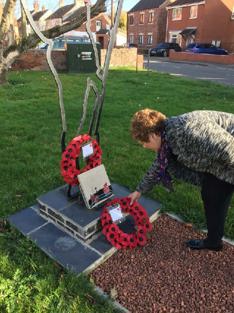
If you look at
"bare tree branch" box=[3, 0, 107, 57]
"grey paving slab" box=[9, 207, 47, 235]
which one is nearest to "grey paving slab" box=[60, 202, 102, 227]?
"grey paving slab" box=[9, 207, 47, 235]

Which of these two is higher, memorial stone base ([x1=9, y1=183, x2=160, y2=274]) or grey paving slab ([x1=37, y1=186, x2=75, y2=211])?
grey paving slab ([x1=37, y1=186, x2=75, y2=211])

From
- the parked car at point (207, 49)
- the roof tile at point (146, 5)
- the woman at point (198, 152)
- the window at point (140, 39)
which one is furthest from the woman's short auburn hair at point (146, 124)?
the window at point (140, 39)

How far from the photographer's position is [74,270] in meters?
2.82

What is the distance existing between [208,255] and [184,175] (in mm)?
821

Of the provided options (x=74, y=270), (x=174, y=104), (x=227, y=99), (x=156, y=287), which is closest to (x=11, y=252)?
(x=74, y=270)

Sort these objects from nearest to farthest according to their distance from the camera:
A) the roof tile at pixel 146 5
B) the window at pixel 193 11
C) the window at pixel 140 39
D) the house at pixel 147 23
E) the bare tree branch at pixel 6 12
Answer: the bare tree branch at pixel 6 12, the window at pixel 193 11, the house at pixel 147 23, the roof tile at pixel 146 5, the window at pixel 140 39

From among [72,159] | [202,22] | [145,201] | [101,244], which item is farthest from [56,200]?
[202,22]

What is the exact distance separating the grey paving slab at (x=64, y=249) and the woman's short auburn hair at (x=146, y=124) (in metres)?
1.19

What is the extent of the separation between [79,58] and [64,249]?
13532mm

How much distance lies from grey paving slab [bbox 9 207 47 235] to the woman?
46.1 inches

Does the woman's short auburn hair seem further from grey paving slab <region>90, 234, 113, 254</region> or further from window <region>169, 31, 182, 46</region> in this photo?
window <region>169, 31, 182, 46</region>

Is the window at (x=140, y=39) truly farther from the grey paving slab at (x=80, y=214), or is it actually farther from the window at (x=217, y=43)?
the grey paving slab at (x=80, y=214)

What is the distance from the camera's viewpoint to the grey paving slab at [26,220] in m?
3.37

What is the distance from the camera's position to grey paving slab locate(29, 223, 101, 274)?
9.53ft
